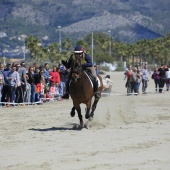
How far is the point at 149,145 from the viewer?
46.5 feet

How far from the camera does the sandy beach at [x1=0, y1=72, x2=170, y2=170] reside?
1194cm

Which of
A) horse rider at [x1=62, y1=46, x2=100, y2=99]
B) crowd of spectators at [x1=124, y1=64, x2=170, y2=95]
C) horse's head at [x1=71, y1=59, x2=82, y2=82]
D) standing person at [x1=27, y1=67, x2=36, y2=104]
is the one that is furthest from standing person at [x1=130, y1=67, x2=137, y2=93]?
horse's head at [x1=71, y1=59, x2=82, y2=82]

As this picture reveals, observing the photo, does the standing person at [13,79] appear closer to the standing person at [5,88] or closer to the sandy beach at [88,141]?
the standing person at [5,88]

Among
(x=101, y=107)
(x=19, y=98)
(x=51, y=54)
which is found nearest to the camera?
(x=101, y=107)

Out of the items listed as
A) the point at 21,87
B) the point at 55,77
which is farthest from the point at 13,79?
the point at 55,77

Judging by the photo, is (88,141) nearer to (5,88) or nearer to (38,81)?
(5,88)

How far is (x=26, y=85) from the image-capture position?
28.5 m

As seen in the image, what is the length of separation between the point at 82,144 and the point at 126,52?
567 feet

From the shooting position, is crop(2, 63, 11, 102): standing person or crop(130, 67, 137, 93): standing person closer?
crop(2, 63, 11, 102): standing person

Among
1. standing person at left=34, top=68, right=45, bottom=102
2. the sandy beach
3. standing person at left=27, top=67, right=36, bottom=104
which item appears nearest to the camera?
the sandy beach

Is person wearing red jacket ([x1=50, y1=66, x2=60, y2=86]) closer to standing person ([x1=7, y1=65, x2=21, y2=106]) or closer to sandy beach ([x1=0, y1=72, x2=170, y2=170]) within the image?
standing person ([x1=7, y1=65, x2=21, y2=106])

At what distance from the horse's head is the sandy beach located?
1.39 m

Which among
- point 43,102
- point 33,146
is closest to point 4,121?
point 33,146

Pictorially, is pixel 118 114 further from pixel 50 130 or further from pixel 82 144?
pixel 82 144
